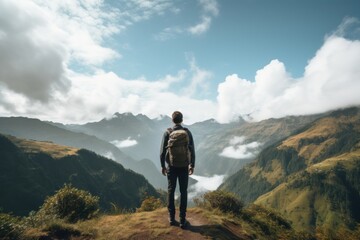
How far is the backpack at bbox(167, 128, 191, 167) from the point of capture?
40.7 ft

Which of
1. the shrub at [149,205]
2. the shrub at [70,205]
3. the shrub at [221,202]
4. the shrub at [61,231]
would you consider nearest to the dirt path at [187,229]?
the shrub at [61,231]

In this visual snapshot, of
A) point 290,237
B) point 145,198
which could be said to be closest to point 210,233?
point 290,237

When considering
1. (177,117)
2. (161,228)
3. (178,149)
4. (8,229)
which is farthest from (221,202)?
(8,229)

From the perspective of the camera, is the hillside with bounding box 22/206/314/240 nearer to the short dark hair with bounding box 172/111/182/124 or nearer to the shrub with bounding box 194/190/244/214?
the shrub with bounding box 194/190/244/214

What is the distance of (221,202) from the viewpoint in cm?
1741

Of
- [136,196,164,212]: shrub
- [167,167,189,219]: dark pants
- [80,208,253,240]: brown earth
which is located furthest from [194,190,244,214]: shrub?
[167,167,189,219]: dark pants

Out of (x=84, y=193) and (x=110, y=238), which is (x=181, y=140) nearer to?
(x=110, y=238)

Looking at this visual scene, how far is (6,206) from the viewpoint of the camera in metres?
186

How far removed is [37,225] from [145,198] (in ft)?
27.8

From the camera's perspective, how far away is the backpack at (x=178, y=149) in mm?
12391

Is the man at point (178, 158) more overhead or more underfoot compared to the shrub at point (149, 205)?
more overhead

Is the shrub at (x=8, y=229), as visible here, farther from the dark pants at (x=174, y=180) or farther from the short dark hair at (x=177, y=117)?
the short dark hair at (x=177, y=117)

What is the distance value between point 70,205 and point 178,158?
6202 millimetres

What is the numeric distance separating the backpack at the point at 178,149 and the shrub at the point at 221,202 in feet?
19.0
